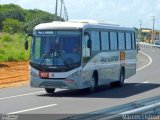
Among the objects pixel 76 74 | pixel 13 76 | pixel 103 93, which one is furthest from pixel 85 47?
pixel 13 76

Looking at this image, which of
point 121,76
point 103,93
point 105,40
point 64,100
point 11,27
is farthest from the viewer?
point 11,27

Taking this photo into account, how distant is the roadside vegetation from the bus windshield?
11.6 meters

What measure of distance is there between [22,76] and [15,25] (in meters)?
84.3

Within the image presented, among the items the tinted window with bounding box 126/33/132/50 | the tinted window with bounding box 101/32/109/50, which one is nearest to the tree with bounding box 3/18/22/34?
the tinted window with bounding box 126/33/132/50

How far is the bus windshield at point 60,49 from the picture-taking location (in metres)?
21.5

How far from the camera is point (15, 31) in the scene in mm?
114188

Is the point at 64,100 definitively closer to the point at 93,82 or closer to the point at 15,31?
the point at 93,82

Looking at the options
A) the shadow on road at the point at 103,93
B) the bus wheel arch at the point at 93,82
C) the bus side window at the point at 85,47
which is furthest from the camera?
the bus wheel arch at the point at 93,82

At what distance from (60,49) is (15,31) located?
93.7 m

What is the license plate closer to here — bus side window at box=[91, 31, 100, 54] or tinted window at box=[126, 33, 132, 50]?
bus side window at box=[91, 31, 100, 54]

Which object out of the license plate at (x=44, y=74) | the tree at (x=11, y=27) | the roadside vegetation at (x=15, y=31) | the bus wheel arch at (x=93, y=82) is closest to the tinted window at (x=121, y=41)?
the bus wheel arch at (x=93, y=82)

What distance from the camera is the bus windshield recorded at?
21.5m

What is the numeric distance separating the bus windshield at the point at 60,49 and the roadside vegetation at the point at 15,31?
11.6 metres

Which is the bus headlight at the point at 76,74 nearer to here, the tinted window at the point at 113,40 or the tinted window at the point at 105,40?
the tinted window at the point at 105,40
